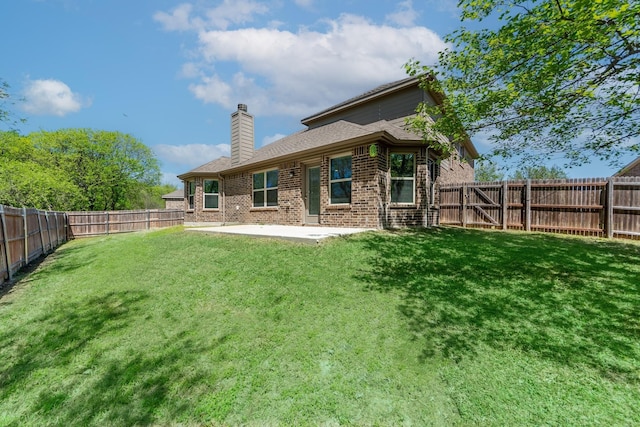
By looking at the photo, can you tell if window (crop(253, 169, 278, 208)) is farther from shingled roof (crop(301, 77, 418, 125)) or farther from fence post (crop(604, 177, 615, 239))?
fence post (crop(604, 177, 615, 239))

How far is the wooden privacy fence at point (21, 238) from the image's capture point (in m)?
6.28

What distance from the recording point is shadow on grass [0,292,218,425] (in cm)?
245

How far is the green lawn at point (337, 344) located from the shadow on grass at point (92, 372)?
2 cm

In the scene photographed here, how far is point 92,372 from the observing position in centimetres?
296

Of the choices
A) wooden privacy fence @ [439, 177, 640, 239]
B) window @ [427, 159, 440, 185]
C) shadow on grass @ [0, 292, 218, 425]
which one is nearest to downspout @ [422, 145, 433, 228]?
window @ [427, 159, 440, 185]

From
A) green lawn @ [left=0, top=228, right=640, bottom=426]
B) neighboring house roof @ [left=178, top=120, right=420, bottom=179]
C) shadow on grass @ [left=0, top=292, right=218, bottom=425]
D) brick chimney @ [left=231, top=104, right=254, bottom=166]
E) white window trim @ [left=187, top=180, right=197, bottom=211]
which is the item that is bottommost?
shadow on grass @ [left=0, top=292, right=218, bottom=425]

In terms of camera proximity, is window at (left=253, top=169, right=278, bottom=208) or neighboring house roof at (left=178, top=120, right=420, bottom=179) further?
window at (left=253, top=169, right=278, bottom=208)

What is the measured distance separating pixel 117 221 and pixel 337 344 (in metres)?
21.1

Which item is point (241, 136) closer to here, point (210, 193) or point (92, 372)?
point (210, 193)

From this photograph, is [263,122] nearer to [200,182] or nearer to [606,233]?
[200,182]

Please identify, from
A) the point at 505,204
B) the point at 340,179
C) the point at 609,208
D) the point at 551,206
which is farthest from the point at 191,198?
the point at 609,208

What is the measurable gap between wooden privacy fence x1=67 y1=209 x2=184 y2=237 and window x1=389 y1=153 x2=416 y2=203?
713 inches

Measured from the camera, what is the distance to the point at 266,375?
2660 mm

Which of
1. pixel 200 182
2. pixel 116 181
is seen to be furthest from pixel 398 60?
pixel 116 181
